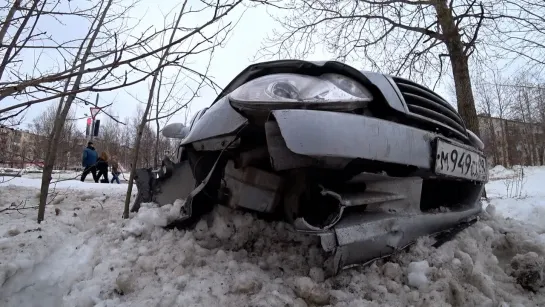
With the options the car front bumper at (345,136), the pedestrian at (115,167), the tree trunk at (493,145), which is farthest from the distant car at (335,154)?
the tree trunk at (493,145)

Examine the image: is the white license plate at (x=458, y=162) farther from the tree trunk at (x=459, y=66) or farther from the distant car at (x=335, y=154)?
the tree trunk at (x=459, y=66)

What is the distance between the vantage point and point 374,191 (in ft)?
4.83

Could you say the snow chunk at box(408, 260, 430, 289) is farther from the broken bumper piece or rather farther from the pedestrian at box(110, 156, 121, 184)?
the pedestrian at box(110, 156, 121, 184)

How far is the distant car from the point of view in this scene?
1.27m

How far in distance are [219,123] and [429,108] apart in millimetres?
1139

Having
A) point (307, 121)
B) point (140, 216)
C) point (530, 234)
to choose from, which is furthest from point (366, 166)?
point (530, 234)

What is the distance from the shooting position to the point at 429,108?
6.08 ft

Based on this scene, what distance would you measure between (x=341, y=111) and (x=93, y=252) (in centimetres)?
146

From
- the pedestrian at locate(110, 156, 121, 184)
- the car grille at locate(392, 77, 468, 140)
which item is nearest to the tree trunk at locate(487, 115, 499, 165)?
the pedestrian at locate(110, 156, 121, 184)

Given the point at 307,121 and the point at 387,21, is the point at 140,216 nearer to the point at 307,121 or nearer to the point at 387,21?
the point at 307,121

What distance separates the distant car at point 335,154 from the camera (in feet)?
4.15

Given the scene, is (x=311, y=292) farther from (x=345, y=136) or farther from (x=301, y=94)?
(x=301, y=94)

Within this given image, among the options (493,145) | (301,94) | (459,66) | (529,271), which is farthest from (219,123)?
(493,145)

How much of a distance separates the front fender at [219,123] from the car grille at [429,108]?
32.3 inches
